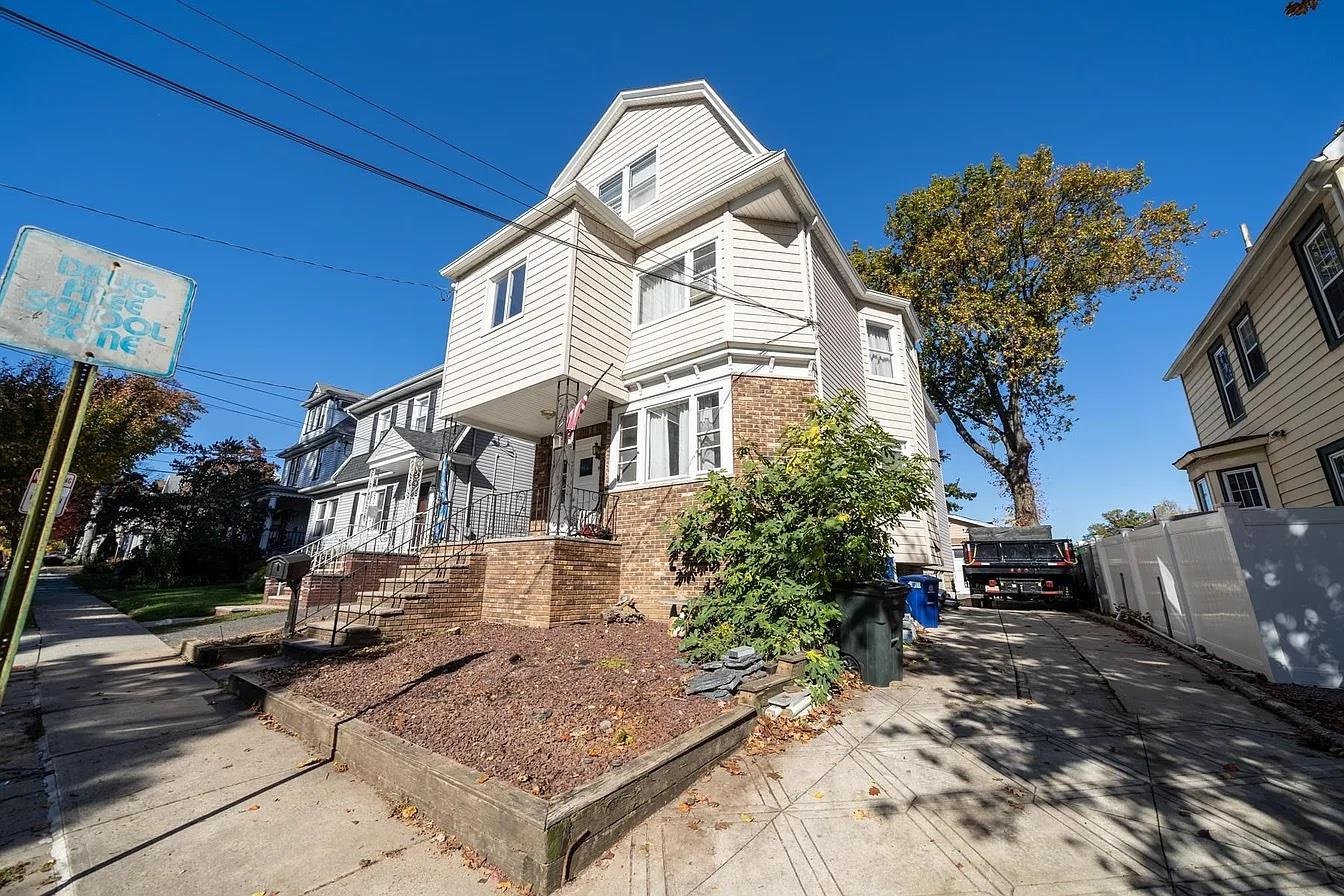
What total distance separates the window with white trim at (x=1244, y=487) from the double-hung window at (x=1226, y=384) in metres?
1.37

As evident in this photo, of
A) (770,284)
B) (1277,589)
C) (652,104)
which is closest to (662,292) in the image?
(770,284)

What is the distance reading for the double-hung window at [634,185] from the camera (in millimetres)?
12712

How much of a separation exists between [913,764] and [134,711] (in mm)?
7792

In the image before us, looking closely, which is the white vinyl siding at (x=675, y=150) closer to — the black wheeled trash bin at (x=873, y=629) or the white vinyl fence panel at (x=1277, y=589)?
the black wheeled trash bin at (x=873, y=629)

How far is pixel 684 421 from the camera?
9.95 m

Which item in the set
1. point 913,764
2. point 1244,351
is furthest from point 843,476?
point 1244,351

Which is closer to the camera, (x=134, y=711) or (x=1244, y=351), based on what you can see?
(x=134, y=711)

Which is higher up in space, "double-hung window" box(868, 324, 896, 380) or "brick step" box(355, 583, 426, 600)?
"double-hung window" box(868, 324, 896, 380)

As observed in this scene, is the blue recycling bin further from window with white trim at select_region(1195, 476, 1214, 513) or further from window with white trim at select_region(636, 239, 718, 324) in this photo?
window with white trim at select_region(1195, 476, 1214, 513)

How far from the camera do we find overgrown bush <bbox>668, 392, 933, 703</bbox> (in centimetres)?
608

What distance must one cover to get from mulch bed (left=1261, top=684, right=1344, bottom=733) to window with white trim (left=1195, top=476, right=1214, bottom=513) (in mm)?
9629

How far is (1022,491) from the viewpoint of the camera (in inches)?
785

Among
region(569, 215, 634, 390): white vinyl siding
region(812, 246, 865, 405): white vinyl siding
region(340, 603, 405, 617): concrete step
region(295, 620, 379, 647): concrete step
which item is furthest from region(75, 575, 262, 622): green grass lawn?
region(812, 246, 865, 405): white vinyl siding

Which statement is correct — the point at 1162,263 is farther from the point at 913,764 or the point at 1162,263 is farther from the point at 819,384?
the point at 913,764
